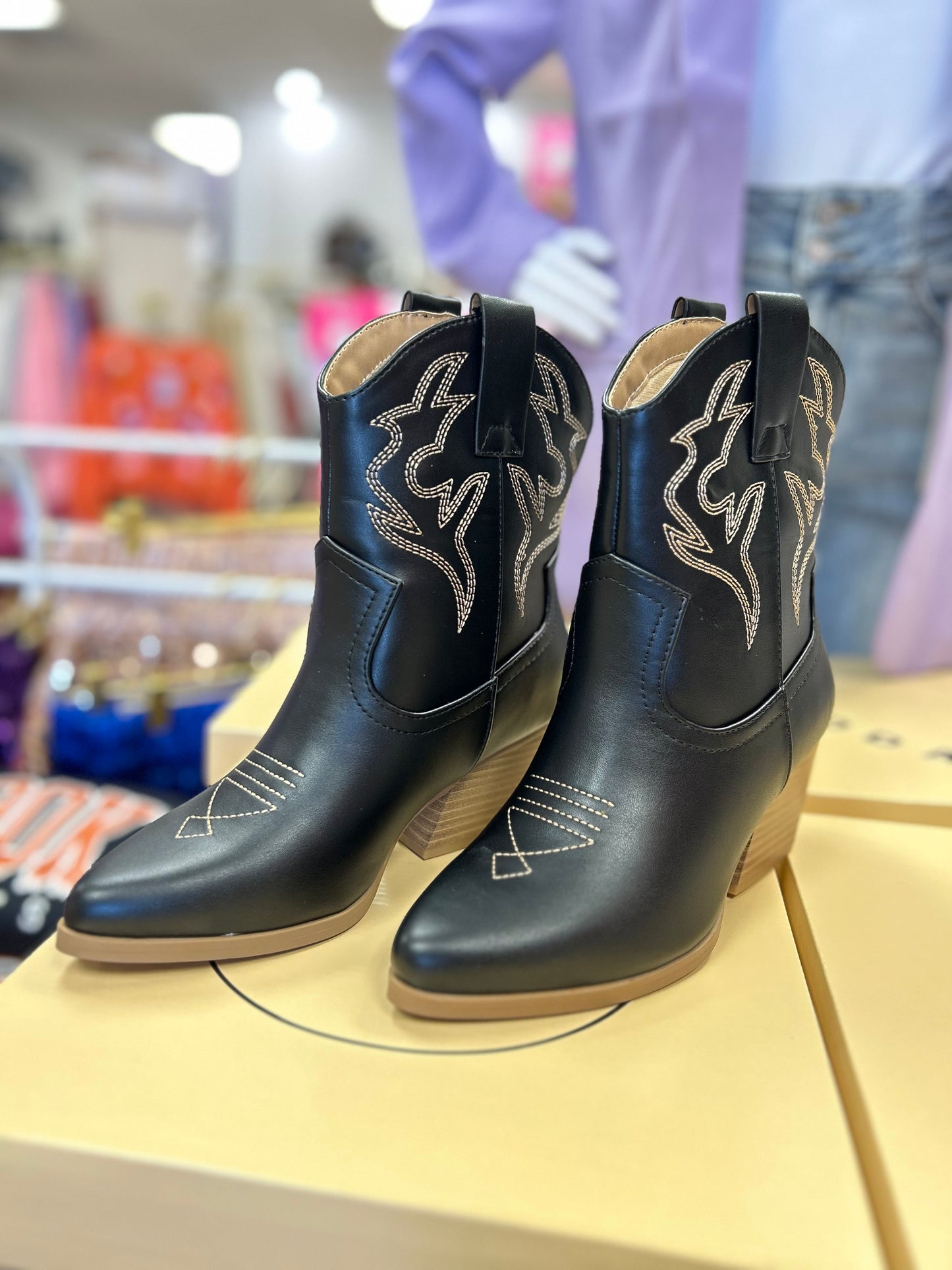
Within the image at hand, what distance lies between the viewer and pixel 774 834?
21.8 inches

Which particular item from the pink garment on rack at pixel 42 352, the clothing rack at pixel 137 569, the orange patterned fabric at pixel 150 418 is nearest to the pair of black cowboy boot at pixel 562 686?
the clothing rack at pixel 137 569

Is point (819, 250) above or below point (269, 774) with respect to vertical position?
Result: above

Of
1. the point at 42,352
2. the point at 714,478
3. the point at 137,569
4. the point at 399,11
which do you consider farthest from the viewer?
the point at 399,11

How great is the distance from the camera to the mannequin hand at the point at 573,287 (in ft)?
2.91

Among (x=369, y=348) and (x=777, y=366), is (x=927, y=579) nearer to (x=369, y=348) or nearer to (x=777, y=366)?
(x=777, y=366)

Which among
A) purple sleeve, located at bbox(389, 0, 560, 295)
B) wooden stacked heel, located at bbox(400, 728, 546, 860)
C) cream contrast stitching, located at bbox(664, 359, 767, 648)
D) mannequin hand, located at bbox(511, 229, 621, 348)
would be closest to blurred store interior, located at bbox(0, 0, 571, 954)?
purple sleeve, located at bbox(389, 0, 560, 295)

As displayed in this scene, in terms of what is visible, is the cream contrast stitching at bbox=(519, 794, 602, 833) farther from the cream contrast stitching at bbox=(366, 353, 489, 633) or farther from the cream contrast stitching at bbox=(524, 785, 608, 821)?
the cream contrast stitching at bbox=(366, 353, 489, 633)

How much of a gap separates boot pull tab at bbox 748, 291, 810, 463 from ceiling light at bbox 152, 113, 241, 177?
404 centimetres

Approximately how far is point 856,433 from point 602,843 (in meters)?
0.66

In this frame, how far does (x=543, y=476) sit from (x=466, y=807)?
19cm

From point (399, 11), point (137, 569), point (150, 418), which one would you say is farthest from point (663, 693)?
point (399, 11)

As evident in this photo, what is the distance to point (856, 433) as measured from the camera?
0.94 metres

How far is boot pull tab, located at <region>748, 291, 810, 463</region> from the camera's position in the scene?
0.45m

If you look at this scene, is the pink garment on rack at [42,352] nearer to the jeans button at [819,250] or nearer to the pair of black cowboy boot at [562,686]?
the jeans button at [819,250]
